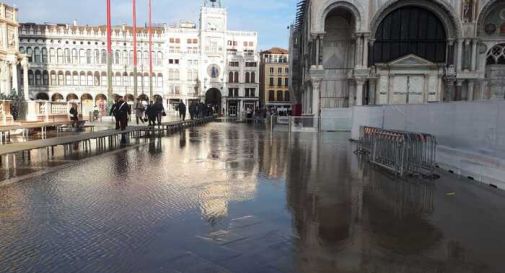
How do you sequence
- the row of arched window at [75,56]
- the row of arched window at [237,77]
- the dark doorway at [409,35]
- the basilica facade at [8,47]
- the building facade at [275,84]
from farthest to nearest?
1. the building facade at [275,84]
2. the row of arched window at [237,77]
3. the row of arched window at [75,56]
4. the basilica facade at [8,47]
5. the dark doorway at [409,35]

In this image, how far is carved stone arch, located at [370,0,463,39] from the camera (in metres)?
32.9

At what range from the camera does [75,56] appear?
7756 centimetres

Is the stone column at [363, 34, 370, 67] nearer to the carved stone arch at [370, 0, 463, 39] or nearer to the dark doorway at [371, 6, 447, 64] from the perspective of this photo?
the carved stone arch at [370, 0, 463, 39]

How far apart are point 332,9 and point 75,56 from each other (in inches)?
2358

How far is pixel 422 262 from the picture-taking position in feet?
15.7

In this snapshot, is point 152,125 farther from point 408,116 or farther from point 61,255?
point 61,255

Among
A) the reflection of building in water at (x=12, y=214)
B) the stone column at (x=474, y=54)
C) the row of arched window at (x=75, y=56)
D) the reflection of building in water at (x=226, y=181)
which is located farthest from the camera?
the row of arched window at (x=75, y=56)

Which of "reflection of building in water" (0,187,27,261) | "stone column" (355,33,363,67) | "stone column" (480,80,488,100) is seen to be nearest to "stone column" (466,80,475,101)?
"stone column" (480,80,488,100)

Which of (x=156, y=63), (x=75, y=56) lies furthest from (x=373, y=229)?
(x=75, y=56)

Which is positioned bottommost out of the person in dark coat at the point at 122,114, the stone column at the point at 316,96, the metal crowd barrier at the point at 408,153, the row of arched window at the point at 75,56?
the metal crowd barrier at the point at 408,153

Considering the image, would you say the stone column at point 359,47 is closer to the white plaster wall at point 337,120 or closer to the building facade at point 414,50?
the building facade at point 414,50

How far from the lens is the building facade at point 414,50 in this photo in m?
33.0

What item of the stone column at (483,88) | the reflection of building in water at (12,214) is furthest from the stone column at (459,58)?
the reflection of building in water at (12,214)

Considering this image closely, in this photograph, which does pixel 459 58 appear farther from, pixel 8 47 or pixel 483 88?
pixel 8 47
